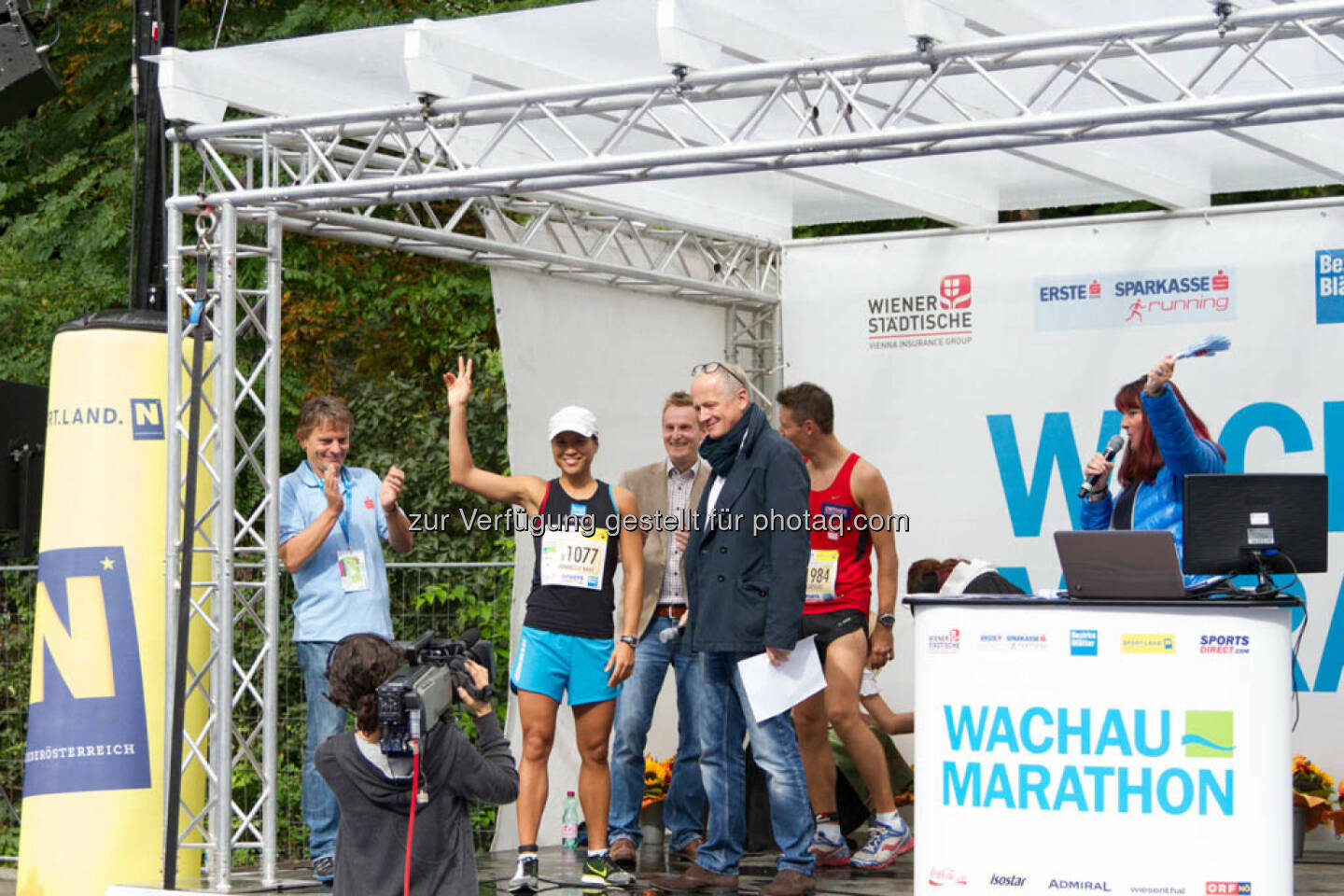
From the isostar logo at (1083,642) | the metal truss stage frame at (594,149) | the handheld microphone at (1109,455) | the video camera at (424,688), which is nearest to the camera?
the video camera at (424,688)

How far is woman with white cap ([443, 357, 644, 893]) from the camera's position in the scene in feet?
20.4

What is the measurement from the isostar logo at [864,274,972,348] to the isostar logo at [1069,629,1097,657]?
3.69 meters

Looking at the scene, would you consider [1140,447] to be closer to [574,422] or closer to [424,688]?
[574,422]

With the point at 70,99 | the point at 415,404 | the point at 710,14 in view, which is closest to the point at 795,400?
the point at 710,14

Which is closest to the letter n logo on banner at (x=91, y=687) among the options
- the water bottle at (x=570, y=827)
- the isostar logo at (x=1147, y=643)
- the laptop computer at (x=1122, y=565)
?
the water bottle at (x=570, y=827)

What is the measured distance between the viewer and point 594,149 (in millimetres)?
8023

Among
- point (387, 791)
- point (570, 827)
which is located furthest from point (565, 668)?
point (387, 791)

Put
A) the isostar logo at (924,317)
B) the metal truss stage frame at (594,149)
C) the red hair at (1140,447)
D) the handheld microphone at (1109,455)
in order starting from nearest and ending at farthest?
the metal truss stage frame at (594,149), the handheld microphone at (1109,455), the red hair at (1140,447), the isostar logo at (924,317)

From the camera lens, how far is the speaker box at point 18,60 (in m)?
5.95

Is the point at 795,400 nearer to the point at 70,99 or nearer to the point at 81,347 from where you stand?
the point at 81,347

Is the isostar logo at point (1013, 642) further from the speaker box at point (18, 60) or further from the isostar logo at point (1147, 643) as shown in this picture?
the speaker box at point (18, 60)

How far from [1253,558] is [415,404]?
28.5 ft

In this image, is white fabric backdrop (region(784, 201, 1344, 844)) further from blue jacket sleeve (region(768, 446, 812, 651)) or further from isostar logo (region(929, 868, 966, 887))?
isostar logo (region(929, 868, 966, 887))

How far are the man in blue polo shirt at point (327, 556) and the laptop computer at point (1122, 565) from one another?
2.53 m
